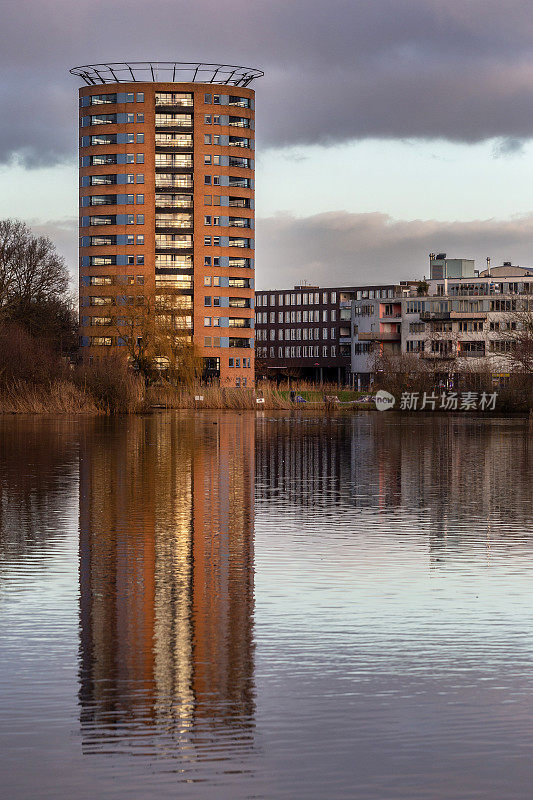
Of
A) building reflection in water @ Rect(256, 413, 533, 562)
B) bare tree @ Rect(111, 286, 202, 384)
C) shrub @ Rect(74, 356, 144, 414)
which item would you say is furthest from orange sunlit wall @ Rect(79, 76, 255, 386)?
building reflection in water @ Rect(256, 413, 533, 562)

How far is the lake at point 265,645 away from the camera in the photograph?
6.31 metres

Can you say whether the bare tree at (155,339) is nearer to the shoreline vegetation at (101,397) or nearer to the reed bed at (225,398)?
the reed bed at (225,398)

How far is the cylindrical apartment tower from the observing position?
15138 cm

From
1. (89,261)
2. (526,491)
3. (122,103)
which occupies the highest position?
(122,103)

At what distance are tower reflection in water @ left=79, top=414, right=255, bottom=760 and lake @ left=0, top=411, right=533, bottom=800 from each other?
0.09ft

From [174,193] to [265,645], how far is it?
147718 millimetres

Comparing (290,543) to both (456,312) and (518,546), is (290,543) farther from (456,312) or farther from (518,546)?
(456,312)

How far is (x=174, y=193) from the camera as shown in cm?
15375

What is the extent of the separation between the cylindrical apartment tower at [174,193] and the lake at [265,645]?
133 meters

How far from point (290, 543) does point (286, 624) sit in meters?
5.03

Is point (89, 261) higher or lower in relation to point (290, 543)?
higher

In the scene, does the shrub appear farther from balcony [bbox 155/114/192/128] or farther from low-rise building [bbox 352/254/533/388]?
low-rise building [bbox 352/254/533/388]

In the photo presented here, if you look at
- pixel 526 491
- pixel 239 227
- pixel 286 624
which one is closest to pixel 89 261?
pixel 239 227

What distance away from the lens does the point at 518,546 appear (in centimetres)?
1472
